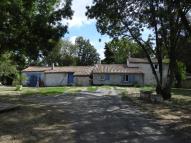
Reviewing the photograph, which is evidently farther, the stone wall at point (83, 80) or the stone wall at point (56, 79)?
the stone wall at point (56, 79)

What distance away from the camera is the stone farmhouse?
7456cm

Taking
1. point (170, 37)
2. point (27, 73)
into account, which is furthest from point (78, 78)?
point (170, 37)

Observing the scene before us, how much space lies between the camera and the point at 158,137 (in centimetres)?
1305

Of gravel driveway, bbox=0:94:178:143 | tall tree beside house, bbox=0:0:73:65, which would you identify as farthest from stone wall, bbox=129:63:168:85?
gravel driveway, bbox=0:94:178:143

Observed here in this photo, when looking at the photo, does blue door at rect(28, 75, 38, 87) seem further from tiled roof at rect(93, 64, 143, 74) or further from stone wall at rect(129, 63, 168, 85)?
stone wall at rect(129, 63, 168, 85)

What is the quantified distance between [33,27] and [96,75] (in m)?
48.0

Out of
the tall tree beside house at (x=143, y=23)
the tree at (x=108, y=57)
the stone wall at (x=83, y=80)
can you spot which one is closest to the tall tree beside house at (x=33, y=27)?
the tall tree beside house at (x=143, y=23)

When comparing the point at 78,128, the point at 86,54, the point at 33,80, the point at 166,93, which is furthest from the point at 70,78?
the point at 78,128

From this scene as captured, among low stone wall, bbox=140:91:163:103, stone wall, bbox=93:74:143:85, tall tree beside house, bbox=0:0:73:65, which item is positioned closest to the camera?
tall tree beside house, bbox=0:0:73:65

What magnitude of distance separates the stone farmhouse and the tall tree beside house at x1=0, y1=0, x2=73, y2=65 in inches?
1781

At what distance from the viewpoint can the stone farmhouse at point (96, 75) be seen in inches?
2936

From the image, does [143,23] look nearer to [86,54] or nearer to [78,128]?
[78,128]

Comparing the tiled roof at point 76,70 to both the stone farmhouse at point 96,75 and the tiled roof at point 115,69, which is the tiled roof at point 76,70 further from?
the tiled roof at point 115,69

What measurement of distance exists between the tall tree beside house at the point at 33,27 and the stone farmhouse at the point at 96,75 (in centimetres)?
4524
